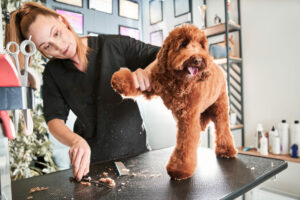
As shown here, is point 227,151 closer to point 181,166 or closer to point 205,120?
point 205,120

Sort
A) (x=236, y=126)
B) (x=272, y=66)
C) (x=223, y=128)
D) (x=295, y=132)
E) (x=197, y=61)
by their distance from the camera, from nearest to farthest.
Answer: (x=197, y=61), (x=223, y=128), (x=295, y=132), (x=272, y=66), (x=236, y=126)

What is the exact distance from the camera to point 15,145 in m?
0.79

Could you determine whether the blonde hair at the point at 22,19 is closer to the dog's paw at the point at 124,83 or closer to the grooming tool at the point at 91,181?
the dog's paw at the point at 124,83

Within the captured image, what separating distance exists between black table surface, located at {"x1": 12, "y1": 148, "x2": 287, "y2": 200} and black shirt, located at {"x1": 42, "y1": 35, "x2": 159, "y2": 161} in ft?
0.46

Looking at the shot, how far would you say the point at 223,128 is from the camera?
0.79 m

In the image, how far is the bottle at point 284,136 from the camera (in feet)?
4.58

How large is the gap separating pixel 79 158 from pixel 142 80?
29cm

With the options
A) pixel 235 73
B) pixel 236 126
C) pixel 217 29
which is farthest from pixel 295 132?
pixel 217 29

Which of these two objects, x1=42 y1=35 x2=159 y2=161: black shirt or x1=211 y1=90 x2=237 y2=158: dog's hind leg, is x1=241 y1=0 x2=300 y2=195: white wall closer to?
x1=211 y1=90 x2=237 y2=158: dog's hind leg

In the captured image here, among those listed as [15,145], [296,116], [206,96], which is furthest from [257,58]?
[15,145]

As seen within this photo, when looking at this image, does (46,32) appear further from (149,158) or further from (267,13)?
(267,13)

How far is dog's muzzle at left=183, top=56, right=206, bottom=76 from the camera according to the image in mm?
531

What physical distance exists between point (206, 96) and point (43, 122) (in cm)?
56

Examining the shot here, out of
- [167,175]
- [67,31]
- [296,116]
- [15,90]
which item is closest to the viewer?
[15,90]
